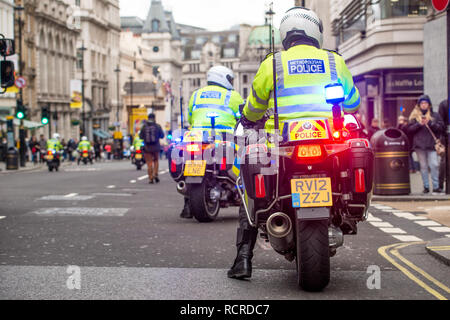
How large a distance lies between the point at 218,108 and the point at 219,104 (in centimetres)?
5

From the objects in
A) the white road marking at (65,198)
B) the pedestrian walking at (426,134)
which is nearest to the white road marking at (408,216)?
the pedestrian walking at (426,134)

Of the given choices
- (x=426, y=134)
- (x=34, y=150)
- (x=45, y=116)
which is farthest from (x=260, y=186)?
(x=34, y=150)

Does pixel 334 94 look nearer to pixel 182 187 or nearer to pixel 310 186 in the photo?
pixel 310 186

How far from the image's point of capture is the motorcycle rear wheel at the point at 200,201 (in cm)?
1155

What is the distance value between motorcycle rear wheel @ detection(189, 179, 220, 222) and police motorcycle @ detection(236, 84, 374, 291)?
15.9ft

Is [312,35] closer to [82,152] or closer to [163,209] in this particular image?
[163,209]

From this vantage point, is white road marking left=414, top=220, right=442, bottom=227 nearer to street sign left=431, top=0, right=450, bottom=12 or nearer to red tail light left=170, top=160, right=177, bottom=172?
red tail light left=170, top=160, right=177, bottom=172

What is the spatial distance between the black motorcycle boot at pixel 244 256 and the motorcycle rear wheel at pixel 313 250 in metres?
0.82

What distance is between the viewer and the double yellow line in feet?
21.2

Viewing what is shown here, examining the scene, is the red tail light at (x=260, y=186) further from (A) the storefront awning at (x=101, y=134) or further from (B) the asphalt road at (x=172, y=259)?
(A) the storefront awning at (x=101, y=134)

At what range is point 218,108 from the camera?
450 inches

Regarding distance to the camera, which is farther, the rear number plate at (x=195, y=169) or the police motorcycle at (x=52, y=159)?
the police motorcycle at (x=52, y=159)

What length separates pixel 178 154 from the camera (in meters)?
11.8
